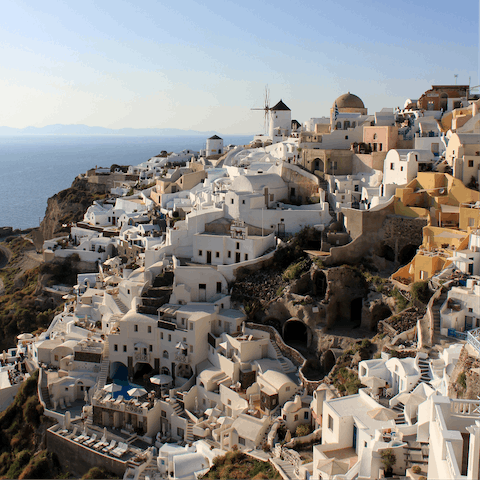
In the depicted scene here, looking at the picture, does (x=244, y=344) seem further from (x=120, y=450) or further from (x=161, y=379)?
(x=120, y=450)

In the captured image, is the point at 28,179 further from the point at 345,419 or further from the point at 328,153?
the point at 345,419

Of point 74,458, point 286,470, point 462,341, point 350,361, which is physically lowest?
point 74,458

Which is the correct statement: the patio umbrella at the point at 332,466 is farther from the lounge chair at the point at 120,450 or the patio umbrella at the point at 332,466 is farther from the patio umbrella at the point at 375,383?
the lounge chair at the point at 120,450

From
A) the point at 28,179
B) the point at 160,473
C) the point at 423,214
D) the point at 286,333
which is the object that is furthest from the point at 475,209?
the point at 28,179

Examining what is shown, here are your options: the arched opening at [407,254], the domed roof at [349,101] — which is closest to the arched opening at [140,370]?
the arched opening at [407,254]

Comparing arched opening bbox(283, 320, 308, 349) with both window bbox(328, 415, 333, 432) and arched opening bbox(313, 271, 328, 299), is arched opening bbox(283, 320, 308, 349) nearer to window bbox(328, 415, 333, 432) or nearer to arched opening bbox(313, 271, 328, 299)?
arched opening bbox(313, 271, 328, 299)

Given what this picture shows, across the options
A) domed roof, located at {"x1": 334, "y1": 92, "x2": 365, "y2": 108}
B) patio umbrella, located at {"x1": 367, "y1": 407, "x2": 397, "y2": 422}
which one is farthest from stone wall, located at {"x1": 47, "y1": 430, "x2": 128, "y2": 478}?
domed roof, located at {"x1": 334, "y1": 92, "x2": 365, "y2": 108}
